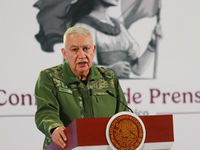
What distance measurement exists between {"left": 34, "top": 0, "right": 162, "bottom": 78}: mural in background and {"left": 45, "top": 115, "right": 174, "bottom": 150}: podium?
216 centimetres

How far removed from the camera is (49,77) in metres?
2.30

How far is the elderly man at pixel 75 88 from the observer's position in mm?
2178

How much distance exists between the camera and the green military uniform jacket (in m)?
2.19

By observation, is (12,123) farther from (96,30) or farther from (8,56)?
(96,30)

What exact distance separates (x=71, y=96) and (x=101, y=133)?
2.21 ft

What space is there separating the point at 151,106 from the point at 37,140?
133 centimetres

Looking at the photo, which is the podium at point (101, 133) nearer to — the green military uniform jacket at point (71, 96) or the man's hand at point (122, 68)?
the green military uniform jacket at point (71, 96)

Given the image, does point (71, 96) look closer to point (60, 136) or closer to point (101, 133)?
point (60, 136)

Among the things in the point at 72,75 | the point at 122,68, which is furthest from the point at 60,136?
the point at 122,68

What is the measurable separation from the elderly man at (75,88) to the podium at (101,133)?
0.49 metres

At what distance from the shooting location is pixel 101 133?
161cm

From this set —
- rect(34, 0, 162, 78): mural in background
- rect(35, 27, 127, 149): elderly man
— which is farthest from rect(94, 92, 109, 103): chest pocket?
rect(34, 0, 162, 78): mural in background

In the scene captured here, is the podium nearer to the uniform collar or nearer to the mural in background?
the uniform collar

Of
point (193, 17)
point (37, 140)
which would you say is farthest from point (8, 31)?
point (193, 17)
